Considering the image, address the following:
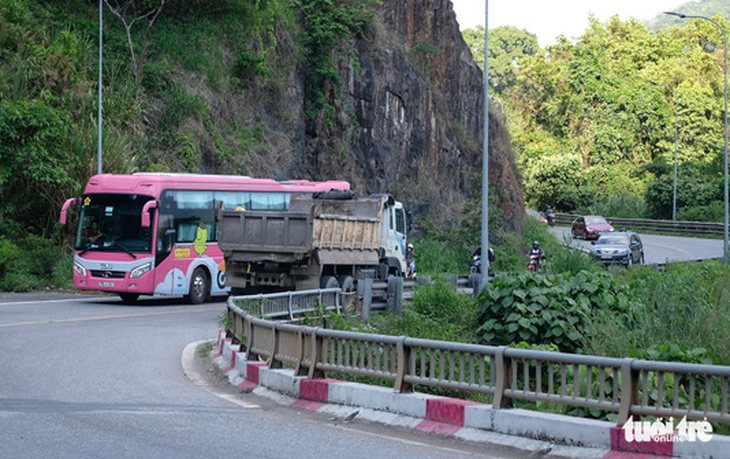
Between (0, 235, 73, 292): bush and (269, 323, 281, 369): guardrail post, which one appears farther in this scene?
(0, 235, 73, 292): bush

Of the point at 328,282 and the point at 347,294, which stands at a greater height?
the point at 328,282

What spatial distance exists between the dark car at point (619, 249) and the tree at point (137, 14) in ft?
67.4

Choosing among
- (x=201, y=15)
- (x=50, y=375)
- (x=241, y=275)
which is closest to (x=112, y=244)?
(x=241, y=275)

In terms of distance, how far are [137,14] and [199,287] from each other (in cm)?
1821

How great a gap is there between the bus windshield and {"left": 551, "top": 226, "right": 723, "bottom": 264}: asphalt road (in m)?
24.5

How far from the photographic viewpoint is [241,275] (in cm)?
2198

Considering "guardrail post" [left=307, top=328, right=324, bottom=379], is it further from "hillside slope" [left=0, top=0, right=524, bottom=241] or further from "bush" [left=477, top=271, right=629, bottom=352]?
"hillside slope" [left=0, top=0, right=524, bottom=241]

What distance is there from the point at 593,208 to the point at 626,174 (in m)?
7.44

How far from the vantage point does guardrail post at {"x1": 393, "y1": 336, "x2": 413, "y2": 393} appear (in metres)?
9.79

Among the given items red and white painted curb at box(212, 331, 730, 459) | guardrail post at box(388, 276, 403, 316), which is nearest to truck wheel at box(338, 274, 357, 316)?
guardrail post at box(388, 276, 403, 316)

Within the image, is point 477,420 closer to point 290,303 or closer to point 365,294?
point 290,303

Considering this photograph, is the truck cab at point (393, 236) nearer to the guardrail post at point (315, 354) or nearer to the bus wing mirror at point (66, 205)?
the bus wing mirror at point (66, 205)

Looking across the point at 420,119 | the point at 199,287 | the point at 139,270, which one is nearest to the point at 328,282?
the point at 139,270

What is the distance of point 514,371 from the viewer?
8922 mm
